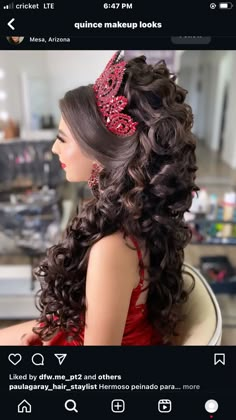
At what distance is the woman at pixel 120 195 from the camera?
1.64 ft

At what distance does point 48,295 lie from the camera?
0.68 meters

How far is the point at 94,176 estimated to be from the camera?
1.83 ft
